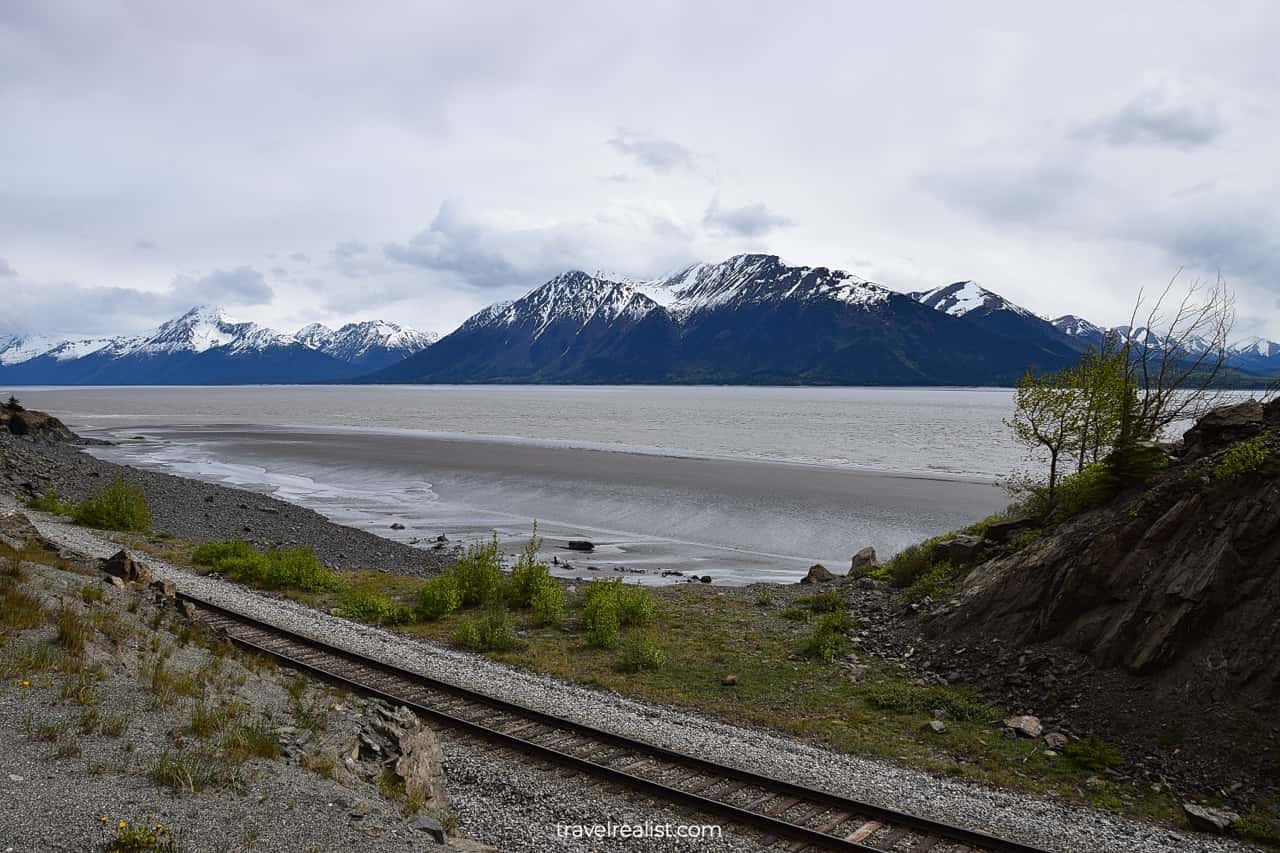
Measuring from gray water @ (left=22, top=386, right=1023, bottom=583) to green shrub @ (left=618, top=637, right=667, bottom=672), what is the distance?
14489mm

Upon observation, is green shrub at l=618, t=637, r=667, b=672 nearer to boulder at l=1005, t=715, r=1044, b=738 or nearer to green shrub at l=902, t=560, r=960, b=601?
boulder at l=1005, t=715, r=1044, b=738

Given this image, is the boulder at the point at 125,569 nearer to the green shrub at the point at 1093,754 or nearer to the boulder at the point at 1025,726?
the boulder at the point at 1025,726

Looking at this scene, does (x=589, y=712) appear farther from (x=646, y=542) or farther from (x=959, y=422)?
(x=959, y=422)

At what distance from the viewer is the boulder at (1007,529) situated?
23.3 meters

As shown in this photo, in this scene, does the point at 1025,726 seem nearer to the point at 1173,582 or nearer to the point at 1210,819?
the point at 1210,819

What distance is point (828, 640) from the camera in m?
20.2

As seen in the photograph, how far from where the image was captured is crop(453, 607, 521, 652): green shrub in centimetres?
2014

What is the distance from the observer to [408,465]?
7194 cm

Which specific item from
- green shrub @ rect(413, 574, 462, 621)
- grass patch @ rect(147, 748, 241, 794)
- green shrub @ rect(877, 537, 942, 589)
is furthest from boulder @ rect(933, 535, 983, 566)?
grass patch @ rect(147, 748, 241, 794)

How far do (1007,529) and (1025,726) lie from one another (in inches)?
397

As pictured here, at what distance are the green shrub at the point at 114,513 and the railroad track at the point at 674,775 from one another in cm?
2171

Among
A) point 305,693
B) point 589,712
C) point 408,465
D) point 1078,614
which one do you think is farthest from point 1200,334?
point 408,465

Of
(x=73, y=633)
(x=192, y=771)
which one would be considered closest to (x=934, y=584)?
(x=192, y=771)

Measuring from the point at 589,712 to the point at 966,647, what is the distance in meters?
9.68
